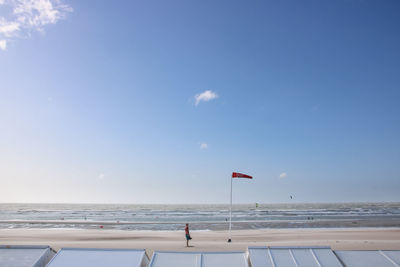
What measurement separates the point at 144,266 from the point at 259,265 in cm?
291

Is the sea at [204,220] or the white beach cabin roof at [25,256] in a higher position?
the white beach cabin roof at [25,256]

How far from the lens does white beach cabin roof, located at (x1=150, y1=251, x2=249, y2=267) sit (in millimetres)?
6699

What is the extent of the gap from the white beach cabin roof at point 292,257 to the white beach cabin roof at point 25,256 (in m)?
5.30

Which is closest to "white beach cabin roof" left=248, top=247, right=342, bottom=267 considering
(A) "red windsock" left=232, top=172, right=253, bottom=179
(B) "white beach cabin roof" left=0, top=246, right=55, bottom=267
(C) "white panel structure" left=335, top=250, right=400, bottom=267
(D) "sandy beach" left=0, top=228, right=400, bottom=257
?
(C) "white panel structure" left=335, top=250, right=400, bottom=267

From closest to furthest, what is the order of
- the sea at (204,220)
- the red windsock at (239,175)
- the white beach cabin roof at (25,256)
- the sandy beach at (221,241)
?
the white beach cabin roof at (25,256)
the sandy beach at (221,241)
the red windsock at (239,175)
the sea at (204,220)

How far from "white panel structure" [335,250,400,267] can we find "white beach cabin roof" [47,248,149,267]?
16.9 feet

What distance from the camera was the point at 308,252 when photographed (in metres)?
7.15

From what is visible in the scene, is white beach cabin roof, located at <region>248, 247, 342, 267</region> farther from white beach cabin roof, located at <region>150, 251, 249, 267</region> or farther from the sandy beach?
the sandy beach


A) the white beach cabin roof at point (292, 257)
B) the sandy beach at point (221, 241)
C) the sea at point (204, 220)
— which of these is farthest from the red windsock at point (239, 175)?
the sea at point (204, 220)

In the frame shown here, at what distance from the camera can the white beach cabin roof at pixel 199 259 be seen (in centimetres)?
670

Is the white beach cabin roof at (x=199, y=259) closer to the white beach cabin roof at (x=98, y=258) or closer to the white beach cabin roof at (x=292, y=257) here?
the white beach cabin roof at (x=292, y=257)

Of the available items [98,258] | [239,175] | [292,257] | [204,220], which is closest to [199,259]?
[292,257]

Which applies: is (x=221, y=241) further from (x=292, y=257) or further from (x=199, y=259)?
(x=199, y=259)

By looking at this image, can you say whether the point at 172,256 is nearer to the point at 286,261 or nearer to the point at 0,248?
the point at 286,261
